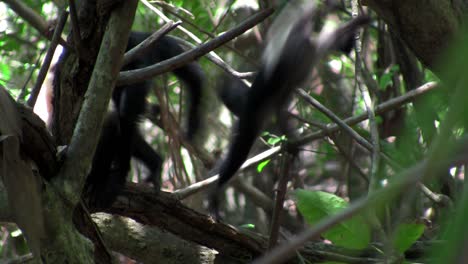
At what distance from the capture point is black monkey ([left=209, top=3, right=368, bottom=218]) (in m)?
2.54

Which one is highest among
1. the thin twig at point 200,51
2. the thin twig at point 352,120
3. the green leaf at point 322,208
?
the thin twig at point 200,51

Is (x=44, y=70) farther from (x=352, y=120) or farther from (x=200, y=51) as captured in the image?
(x=352, y=120)

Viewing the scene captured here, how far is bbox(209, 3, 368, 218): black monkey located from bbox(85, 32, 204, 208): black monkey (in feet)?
2.47

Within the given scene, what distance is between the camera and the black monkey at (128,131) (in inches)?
116

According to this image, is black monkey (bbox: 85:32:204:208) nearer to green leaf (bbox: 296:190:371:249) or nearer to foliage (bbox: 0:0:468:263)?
foliage (bbox: 0:0:468:263)

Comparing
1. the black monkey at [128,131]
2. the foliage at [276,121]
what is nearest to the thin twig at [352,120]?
the foliage at [276,121]

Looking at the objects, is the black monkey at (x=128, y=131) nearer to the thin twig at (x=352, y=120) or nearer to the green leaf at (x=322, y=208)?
the thin twig at (x=352, y=120)

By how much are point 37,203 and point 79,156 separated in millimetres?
223

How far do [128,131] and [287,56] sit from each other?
1263mm

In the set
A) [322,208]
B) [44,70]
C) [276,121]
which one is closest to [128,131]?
[276,121]

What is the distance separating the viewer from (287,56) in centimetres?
256

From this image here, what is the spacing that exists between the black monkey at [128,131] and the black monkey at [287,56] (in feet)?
2.47

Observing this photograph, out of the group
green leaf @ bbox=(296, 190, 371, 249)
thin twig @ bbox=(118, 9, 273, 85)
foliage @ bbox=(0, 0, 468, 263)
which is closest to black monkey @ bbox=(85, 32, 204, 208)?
foliage @ bbox=(0, 0, 468, 263)

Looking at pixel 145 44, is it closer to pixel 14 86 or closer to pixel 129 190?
pixel 129 190
